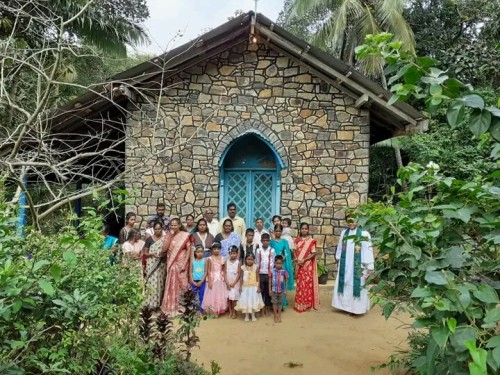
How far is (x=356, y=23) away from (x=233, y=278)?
11.5 metres

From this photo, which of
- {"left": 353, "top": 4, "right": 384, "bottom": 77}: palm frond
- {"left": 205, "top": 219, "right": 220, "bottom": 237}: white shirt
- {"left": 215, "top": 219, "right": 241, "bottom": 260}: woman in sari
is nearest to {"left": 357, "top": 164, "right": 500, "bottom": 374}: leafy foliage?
{"left": 215, "top": 219, "right": 241, "bottom": 260}: woman in sari

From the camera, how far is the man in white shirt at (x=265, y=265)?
609 cm

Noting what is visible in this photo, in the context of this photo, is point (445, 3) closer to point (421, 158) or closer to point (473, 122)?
point (421, 158)

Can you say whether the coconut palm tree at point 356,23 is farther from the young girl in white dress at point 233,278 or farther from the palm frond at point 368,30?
the young girl in white dress at point 233,278

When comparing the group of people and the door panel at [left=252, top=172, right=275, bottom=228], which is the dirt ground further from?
the door panel at [left=252, top=172, right=275, bottom=228]

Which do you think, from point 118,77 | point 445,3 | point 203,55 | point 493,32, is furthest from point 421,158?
point 118,77

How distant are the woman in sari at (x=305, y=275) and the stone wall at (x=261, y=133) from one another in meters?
1.04

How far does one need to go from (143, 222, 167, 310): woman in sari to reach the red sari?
2042 millimetres

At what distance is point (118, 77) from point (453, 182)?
550cm

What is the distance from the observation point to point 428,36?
48.9ft

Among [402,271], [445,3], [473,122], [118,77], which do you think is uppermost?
[445,3]

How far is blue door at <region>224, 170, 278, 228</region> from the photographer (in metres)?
8.00

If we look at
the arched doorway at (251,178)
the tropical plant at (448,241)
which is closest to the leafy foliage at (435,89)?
the tropical plant at (448,241)

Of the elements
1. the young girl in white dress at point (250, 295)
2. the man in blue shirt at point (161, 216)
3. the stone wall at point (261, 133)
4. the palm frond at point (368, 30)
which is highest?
the palm frond at point (368, 30)
